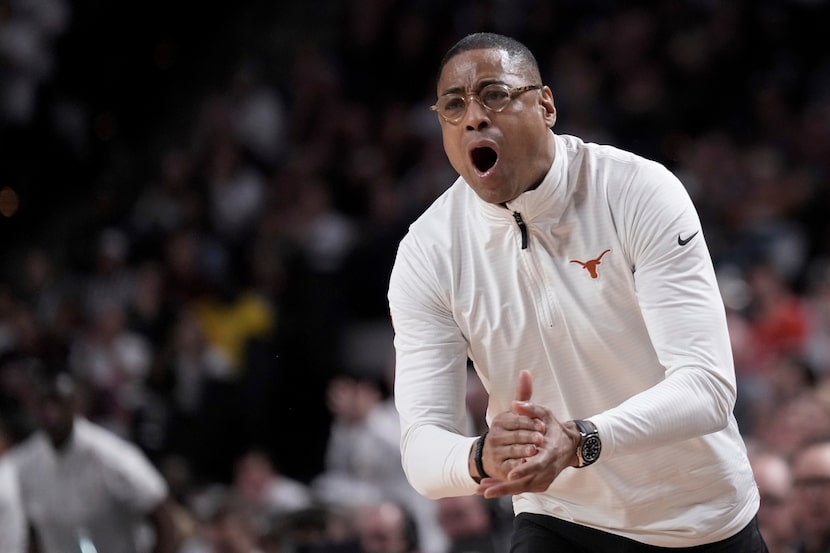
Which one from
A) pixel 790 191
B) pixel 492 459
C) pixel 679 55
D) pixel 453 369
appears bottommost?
pixel 492 459

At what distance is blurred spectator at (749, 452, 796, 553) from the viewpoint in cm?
609

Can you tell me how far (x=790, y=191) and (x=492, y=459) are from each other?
6.72 metres

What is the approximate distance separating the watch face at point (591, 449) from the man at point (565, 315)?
233 millimetres

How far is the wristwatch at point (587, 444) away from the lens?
321 cm

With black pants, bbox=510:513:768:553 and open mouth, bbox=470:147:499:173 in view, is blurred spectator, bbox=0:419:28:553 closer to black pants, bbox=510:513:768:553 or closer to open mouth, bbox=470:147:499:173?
black pants, bbox=510:513:768:553

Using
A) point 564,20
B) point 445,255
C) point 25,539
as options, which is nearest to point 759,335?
point 564,20

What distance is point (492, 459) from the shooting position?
325 cm

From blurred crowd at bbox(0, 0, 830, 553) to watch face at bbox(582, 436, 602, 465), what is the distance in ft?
12.4

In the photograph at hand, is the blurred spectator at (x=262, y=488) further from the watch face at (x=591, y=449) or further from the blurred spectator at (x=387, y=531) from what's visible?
the watch face at (x=591, y=449)

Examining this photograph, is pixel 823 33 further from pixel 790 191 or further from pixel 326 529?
pixel 326 529

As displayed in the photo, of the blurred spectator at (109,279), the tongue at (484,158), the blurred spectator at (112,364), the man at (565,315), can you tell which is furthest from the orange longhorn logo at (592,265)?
the blurred spectator at (109,279)

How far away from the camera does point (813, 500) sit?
5926 millimetres

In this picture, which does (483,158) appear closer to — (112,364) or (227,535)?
(227,535)

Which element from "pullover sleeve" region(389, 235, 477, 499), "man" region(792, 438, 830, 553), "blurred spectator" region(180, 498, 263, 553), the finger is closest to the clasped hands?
the finger
